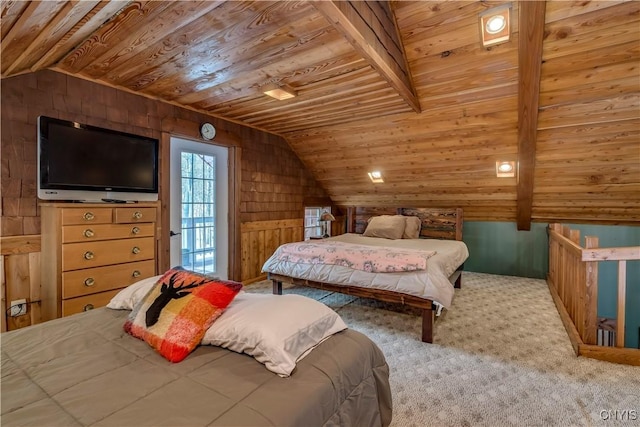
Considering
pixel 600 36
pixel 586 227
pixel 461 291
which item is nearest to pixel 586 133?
pixel 600 36

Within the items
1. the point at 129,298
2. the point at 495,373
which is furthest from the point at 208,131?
the point at 495,373

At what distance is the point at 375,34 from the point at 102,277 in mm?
2922

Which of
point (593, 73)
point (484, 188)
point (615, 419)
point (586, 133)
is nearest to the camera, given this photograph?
point (615, 419)

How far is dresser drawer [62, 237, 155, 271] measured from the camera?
2324 millimetres

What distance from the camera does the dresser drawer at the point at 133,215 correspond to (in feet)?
8.48

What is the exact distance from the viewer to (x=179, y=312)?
1270 millimetres

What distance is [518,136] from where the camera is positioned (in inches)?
138

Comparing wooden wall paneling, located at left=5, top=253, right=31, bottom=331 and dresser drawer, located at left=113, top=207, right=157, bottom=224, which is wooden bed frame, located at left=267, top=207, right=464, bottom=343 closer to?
dresser drawer, located at left=113, top=207, right=157, bottom=224

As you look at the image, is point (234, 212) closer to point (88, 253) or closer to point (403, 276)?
point (88, 253)

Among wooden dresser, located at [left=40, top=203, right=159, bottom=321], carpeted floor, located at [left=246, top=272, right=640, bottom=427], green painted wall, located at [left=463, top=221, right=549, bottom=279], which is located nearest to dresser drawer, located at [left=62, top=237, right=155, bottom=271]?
wooden dresser, located at [left=40, top=203, right=159, bottom=321]

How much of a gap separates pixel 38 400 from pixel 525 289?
5.10 meters

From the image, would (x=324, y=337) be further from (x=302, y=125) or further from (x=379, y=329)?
(x=302, y=125)

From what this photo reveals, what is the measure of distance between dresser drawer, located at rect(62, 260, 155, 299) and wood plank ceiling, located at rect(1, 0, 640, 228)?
5.20 ft

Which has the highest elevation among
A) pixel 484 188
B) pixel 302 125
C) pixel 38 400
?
pixel 302 125
